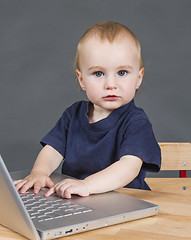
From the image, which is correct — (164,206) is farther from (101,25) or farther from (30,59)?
(30,59)

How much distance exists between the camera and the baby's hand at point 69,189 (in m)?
0.89

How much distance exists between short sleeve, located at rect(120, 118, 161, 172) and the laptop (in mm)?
198

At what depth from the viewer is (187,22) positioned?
9.58 ft

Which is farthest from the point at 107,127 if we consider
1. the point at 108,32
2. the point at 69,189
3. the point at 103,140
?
the point at 69,189

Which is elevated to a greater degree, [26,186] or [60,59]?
[60,59]

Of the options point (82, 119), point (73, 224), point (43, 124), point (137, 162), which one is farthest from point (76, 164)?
point (43, 124)

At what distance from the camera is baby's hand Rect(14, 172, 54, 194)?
968 mm

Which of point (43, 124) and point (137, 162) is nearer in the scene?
point (137, 162)

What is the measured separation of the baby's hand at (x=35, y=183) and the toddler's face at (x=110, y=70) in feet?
0.89

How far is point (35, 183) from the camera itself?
100cm

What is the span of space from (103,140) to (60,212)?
49 cm

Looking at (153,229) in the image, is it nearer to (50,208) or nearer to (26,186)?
(50,208)

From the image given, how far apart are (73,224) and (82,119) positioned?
2.09 feet

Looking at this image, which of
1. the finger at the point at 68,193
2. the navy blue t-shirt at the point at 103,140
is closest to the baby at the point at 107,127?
the navy blue t-shirt at the point at 103,140
